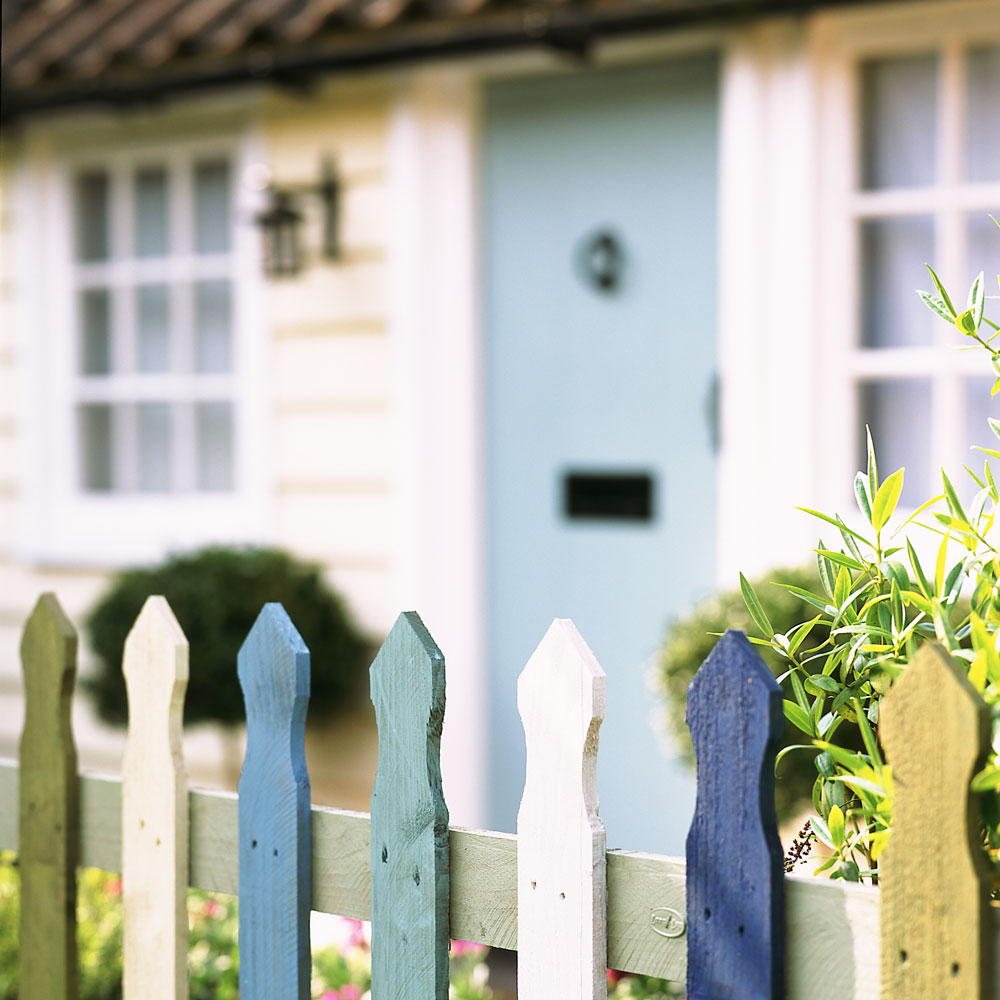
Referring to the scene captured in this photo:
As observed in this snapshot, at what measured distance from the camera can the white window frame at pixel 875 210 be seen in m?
3.57

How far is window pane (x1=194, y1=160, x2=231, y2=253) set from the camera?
4930 millimetres

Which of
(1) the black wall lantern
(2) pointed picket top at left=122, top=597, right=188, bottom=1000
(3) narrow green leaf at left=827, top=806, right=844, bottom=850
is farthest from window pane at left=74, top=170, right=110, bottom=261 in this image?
(3) narrow green leaf at left=827, top=806, right=844, bottom=850

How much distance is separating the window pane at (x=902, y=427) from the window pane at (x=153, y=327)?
2814 millimetres

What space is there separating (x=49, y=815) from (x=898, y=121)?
3.07 meters

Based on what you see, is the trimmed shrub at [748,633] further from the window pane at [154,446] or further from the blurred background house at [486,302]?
the window pane at [154,446]

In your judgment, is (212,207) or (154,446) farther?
(154,446)

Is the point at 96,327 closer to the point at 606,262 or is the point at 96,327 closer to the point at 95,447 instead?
the point at 95,447

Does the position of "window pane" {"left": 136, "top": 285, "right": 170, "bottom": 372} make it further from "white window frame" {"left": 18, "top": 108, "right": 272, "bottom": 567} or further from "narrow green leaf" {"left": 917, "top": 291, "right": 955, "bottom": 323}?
"narrow green leaf" {"left": 917, "top": 291, "right": 955, "bottom": 323}

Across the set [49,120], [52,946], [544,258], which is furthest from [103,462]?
[52,946]

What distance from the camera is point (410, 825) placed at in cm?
143

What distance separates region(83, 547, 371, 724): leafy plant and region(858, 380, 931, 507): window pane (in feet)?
6.29

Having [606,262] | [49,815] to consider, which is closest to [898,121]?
[606,262]

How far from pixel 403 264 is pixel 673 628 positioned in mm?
1659

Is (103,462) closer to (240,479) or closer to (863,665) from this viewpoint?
(240,479)
